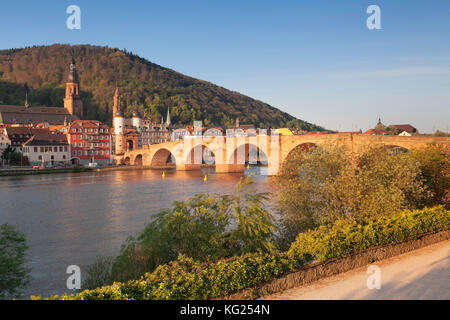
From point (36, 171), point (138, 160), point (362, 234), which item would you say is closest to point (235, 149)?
Result: point (138, 160)

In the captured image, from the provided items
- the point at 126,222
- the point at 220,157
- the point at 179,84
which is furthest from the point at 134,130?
the point at 179,84

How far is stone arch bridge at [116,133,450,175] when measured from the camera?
3137cm

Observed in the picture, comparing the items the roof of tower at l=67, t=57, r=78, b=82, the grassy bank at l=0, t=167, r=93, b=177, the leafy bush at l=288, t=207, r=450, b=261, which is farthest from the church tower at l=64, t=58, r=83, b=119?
the leafy bush at l=288, t=207, r=450, b=261

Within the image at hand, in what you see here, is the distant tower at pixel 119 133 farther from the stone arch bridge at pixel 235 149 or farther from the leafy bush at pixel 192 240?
the leafy bush at pixel 192 240

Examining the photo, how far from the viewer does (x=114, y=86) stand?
481 feet

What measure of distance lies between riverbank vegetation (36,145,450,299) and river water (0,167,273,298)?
3403mm

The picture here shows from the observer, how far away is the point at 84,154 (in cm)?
7462

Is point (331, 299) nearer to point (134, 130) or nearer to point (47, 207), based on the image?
point (47, 207)

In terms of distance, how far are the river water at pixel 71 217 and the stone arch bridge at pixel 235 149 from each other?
11307 mm

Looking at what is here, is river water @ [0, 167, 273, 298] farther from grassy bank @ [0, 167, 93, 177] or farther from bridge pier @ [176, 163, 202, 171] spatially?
bridge pier @ [176, 163, 202, 171]

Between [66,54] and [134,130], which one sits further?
[66,54]

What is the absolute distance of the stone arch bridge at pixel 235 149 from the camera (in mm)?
31366

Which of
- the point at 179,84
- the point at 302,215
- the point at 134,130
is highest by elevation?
the point at 179,84

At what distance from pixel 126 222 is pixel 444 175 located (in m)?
17.4
